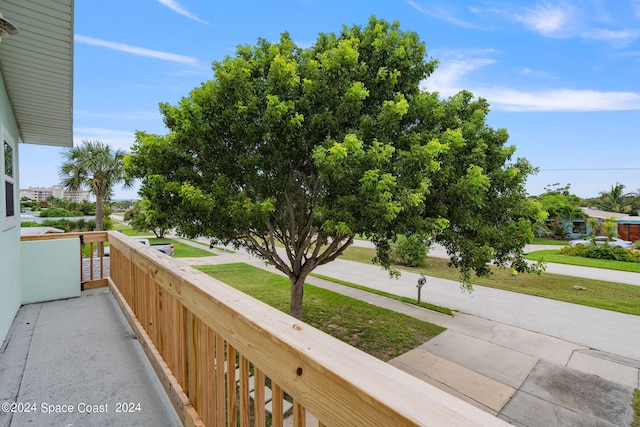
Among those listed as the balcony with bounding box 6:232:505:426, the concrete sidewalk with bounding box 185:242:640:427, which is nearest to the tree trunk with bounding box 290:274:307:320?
the concrete sidewalk with bounding box 185:242:640:427

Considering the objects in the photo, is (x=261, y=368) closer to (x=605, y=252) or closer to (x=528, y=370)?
(x=528, y=370)

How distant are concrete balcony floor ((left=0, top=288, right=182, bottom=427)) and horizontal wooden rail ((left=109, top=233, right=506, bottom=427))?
19 centimetres

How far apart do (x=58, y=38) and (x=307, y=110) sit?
3148 millimetres

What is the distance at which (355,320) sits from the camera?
22.7 feet

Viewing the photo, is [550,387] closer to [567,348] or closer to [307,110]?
[567,348]

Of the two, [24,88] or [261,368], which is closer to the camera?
[261,368]

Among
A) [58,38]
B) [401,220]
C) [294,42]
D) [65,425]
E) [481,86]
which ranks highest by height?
[481,86]

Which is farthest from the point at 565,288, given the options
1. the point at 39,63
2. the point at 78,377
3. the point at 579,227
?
the point at 579,227

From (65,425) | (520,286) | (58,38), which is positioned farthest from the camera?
(520,286)

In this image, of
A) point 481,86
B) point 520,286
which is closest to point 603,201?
point 481,86

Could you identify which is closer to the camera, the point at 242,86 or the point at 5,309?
the point at 5,309

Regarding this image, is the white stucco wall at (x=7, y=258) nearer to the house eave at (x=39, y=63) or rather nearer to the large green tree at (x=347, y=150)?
the house eave at (x=39, y=63)

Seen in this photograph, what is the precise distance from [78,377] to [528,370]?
5.73 m

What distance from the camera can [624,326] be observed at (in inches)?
273
